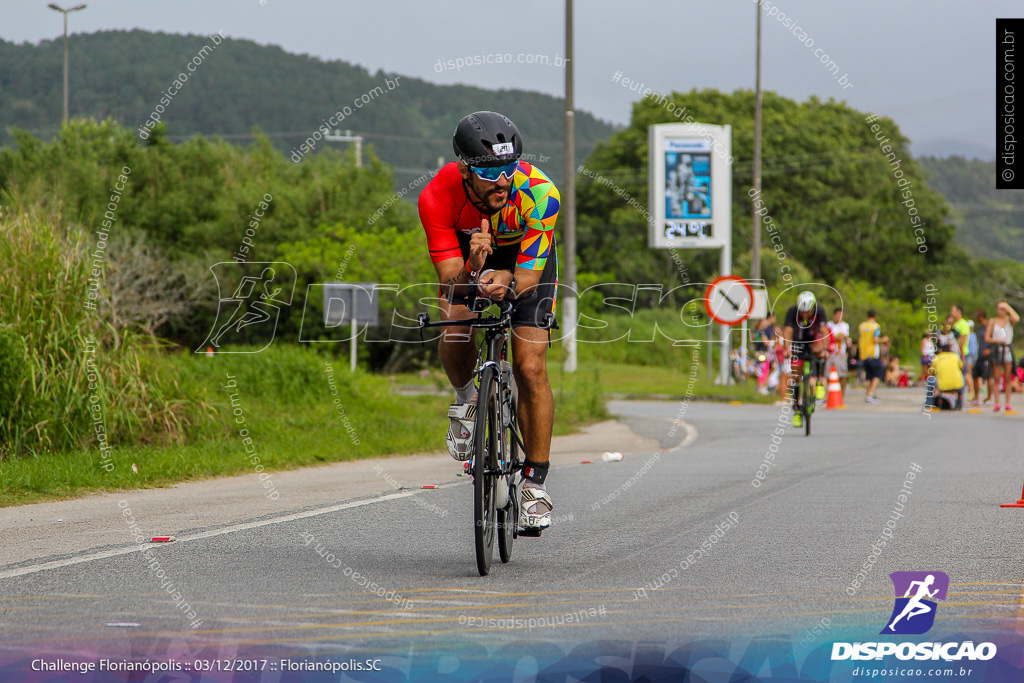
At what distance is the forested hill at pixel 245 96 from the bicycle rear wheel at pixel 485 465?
39046mm

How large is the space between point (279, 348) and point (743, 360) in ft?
70.8

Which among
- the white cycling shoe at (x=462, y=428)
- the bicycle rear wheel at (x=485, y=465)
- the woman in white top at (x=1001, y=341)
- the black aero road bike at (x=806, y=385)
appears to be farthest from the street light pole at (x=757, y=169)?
the bicycle rear wheel at (x=485, y=465)

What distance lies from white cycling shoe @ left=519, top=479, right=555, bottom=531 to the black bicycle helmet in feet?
5.44

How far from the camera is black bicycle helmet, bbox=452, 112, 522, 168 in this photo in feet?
18.5

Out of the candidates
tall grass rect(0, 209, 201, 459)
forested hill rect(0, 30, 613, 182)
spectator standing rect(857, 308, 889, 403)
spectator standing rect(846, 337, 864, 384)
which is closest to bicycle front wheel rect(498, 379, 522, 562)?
tall grass rect(0, 209, 201, 459)

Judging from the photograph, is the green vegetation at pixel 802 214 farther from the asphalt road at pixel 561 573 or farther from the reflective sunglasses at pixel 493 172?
the reflective sunglasses at pixel 493 172

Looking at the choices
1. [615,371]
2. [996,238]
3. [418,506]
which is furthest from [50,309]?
[996,238]

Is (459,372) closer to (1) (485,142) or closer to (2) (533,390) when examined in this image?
Result: (2) (533,390)

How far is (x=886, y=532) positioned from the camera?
7.00 m

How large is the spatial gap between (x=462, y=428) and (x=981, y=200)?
12748 cm

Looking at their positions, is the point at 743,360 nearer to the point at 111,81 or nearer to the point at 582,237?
the point at 582,237

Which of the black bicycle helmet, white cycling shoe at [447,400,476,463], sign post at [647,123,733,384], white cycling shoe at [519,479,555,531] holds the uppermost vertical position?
sign post at [647,123,733,384]

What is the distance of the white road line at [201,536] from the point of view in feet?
18.6

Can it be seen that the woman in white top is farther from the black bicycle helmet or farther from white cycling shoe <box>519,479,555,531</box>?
the black bicycle helmet
